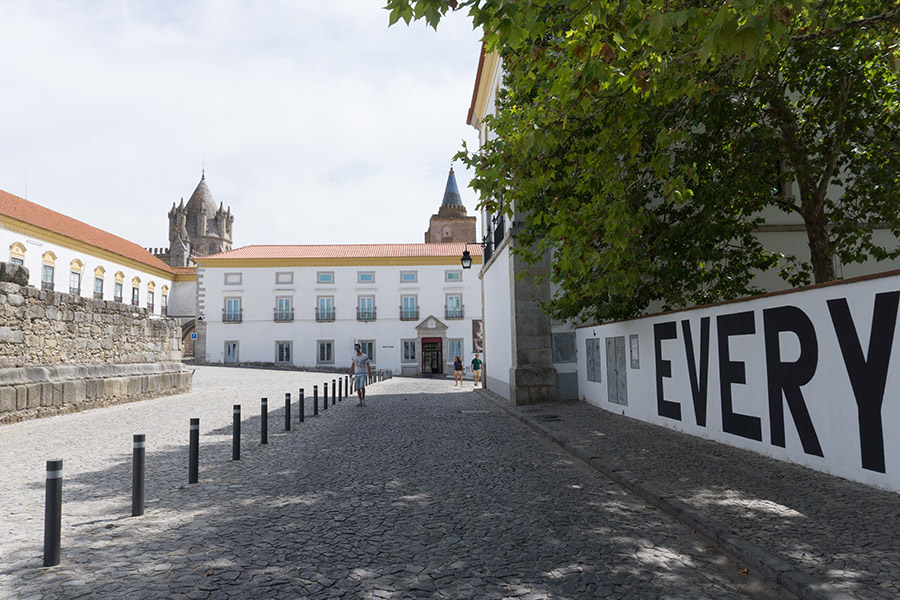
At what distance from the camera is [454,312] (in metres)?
49.9

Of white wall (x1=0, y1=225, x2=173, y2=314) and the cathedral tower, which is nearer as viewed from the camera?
white wall (x1=0, y1=225, x2=173, y2=314)

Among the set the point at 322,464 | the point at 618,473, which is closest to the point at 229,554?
the point at 322,464

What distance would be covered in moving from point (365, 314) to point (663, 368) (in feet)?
135

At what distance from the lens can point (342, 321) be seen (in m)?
49.4

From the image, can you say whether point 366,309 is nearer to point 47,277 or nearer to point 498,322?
point 47,277

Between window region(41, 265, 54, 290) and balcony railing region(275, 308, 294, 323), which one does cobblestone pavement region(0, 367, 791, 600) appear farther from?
balcony railing region(275, 308, 294, 323)

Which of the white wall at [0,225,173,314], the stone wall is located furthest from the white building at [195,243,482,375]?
the stone wall

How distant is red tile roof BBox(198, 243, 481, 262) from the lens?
5012 centimetres

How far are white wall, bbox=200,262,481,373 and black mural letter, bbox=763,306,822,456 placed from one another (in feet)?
137

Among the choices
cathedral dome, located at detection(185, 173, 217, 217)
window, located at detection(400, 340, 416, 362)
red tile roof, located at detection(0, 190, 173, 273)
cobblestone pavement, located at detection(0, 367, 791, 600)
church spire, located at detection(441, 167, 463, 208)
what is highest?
→ cathedral dome, located at detection(185, 173, 217, 217)

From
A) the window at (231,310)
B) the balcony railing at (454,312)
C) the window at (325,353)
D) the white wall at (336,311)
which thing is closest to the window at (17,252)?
the white wall at (336,311)

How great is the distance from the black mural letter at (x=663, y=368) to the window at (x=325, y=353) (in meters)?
41.2

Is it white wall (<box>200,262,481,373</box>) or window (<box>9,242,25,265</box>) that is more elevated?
window (<box>9,242,25,265</box>)

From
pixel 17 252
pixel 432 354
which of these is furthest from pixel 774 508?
pixel 17 252
